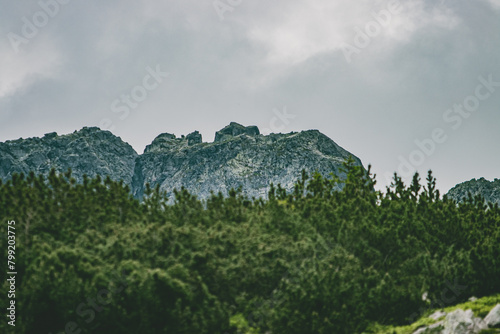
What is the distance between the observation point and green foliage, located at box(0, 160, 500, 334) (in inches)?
513

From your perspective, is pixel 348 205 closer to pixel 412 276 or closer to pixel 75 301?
pixel 412 276

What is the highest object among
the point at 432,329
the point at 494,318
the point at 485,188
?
the point at 485,188

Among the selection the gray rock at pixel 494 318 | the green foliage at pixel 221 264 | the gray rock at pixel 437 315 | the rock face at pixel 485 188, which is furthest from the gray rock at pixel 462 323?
Answer: the rock face at pixel 485 188

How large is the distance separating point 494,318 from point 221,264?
7.87 metres

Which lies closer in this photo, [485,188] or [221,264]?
A: [221,264]

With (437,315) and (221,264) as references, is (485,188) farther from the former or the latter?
(221,264)

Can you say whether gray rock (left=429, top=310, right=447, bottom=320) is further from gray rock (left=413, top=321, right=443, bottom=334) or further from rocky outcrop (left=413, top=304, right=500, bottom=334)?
rocky outcrop (left=413, top=304, right=500, bottom=334)

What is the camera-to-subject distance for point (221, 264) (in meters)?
15.1

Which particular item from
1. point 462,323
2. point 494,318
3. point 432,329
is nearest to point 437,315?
point 432,329

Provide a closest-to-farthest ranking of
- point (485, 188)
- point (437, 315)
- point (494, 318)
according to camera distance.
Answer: point (494, 318)
point (437, 315)
point (485, 188)

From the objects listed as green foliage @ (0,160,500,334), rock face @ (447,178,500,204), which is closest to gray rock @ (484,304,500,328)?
green foliage @ (0,160,500,334)

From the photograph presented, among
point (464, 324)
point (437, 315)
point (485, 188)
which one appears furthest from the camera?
point (485, 188)

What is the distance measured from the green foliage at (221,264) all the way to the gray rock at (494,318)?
237 cm

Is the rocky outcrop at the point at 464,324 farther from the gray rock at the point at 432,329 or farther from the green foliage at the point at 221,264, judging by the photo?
the green foliage at the point at 221,264
